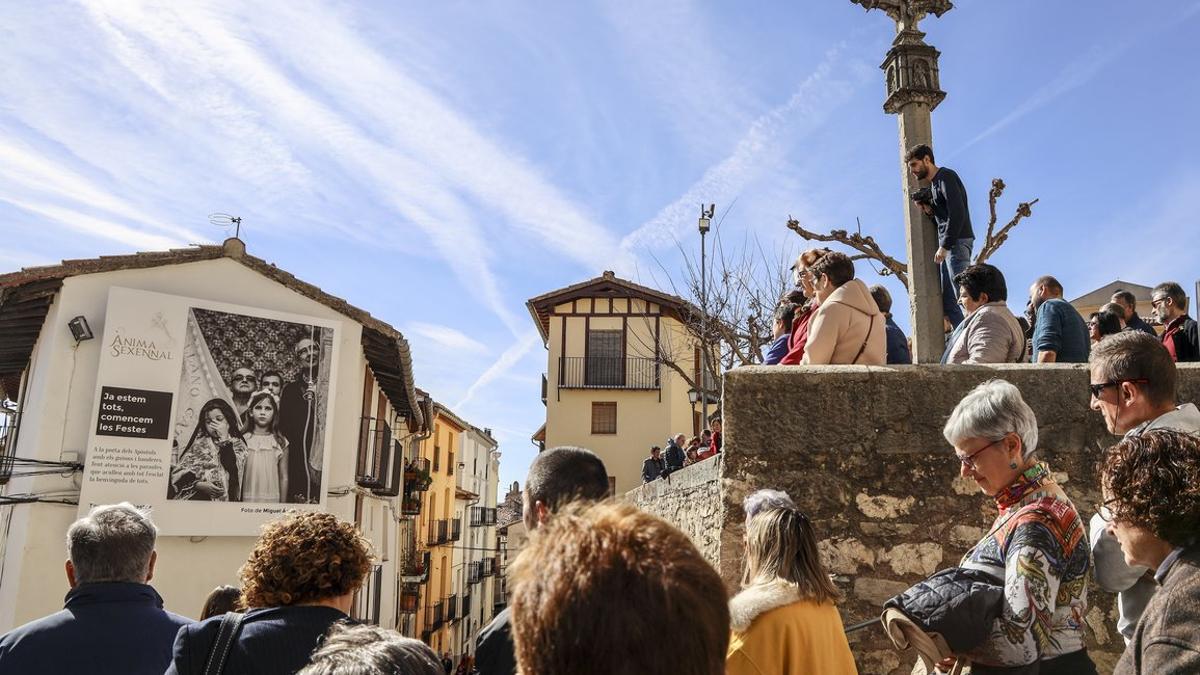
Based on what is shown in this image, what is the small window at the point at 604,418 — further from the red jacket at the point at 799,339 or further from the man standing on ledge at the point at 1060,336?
the man standing on ledge at the point at 1060,336

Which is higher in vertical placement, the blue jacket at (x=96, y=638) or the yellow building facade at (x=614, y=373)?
the yellow building facade at (x=614, y=373)

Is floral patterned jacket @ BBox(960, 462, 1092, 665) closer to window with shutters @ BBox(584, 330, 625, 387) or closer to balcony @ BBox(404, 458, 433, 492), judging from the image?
balcony @ BBox(404, 458, 433, 492)

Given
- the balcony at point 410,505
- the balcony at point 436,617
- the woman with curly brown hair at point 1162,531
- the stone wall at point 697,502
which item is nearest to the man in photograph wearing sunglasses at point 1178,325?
the stone wall at point 697,502

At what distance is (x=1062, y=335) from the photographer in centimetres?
462

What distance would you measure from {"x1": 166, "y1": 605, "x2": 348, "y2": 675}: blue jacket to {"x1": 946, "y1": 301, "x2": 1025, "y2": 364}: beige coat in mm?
3565

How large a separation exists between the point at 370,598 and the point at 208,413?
20.4ft

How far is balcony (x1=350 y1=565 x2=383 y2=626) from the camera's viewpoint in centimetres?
1802

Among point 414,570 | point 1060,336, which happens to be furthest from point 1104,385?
point 414,570

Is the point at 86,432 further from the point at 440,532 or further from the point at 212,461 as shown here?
the point at 440,532

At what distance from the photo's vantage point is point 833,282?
4.28 m

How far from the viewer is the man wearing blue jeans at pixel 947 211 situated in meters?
5.34

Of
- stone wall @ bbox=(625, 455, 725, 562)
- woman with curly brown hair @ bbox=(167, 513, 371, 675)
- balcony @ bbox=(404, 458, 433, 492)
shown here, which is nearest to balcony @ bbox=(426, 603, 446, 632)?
balcony @ bbox=(404, 458, 433, 492)

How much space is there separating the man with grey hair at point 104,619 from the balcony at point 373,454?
14.4 m

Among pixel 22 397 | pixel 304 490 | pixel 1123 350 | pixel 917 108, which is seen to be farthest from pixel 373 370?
pixel 1123 350
